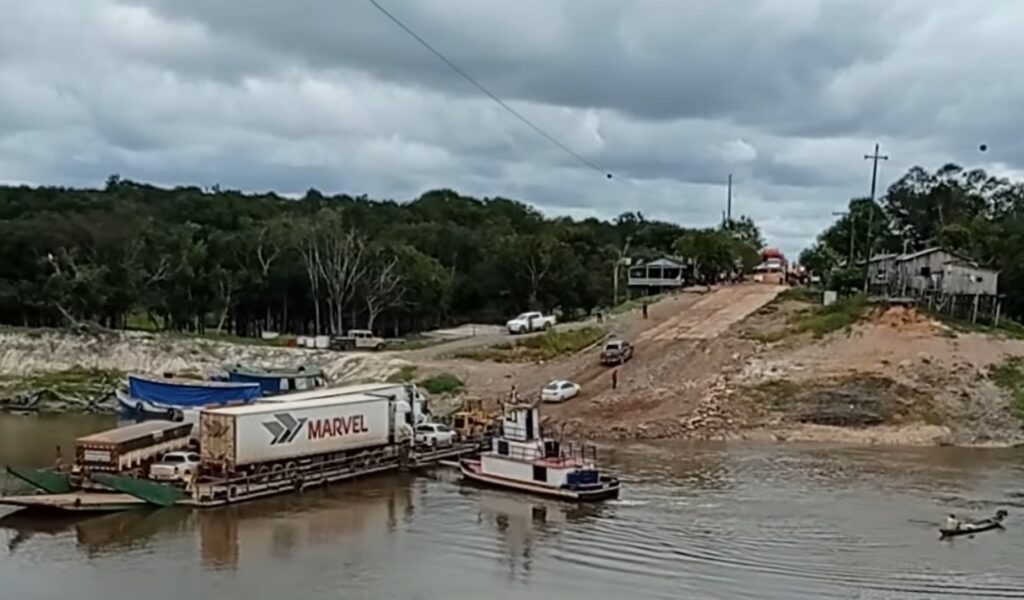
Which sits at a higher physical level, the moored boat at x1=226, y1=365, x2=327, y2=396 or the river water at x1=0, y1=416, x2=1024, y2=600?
the moored boat at x1=226, y1=365, x2=327, y2=396

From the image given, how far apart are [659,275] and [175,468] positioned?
8428 cm

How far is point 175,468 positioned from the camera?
152ft

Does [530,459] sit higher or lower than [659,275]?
lower

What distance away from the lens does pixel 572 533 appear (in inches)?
1626

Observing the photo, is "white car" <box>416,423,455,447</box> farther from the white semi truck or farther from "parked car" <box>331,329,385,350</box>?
"parked car" <box>331,329,385,350</box>

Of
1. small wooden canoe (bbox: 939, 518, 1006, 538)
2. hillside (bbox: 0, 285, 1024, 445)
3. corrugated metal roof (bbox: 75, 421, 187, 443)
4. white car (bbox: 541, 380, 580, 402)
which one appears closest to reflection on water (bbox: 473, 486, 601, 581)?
small wooden canoe (bbox: 939, 518, 1006, 538)

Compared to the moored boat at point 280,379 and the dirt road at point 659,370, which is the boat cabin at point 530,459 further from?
the moored boat at point 280,379

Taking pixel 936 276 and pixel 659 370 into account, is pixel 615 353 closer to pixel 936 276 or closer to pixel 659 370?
pixel 659 370

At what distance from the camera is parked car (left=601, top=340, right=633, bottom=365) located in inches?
2849

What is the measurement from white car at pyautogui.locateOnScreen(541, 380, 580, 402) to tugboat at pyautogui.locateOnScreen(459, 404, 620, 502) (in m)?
15.0

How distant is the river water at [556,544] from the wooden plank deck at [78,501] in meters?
0.54

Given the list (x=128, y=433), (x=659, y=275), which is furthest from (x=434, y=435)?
(x=659, y=275)

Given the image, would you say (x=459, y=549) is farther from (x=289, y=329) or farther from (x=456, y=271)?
(x=456, y=271)

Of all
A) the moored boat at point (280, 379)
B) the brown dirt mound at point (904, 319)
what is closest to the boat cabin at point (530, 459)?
the moored boat at point (280, 379)
